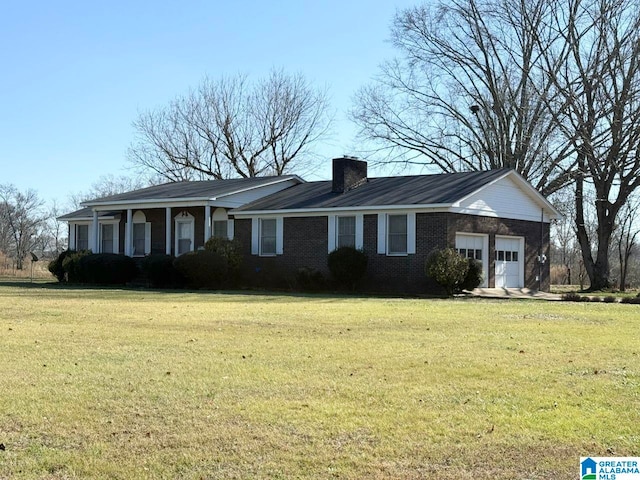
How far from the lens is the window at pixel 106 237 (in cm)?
3869

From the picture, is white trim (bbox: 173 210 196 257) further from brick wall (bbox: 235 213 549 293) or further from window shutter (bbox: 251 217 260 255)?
window shutter (bbox: 251 217 260 255)

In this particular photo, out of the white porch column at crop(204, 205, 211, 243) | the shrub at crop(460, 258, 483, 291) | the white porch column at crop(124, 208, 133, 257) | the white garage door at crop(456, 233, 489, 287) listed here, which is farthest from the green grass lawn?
the white porch column at crop(124, 208, 133, 257)

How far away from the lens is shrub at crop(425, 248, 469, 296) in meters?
26.2

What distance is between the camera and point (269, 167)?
5516 centimetres

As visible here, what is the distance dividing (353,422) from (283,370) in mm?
2547

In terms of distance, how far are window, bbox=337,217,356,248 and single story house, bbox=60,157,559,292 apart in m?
0.04

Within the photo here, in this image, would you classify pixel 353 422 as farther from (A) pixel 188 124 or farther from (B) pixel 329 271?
(A) pixel 188 124

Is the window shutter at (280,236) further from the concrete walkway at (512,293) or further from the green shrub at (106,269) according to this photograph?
the concrete walkway at (512,293)

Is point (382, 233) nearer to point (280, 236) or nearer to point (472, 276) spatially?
point (472, 276)

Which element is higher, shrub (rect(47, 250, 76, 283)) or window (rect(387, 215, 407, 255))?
window (rect(387, 215, 407, 255))

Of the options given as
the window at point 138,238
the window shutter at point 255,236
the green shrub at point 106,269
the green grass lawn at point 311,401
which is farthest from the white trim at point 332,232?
the green grass lawn at point 311,401

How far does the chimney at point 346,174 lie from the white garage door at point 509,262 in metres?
6.40

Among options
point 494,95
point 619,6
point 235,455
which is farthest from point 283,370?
point 494,95

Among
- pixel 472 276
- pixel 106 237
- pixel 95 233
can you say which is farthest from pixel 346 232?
pixel 106 237
